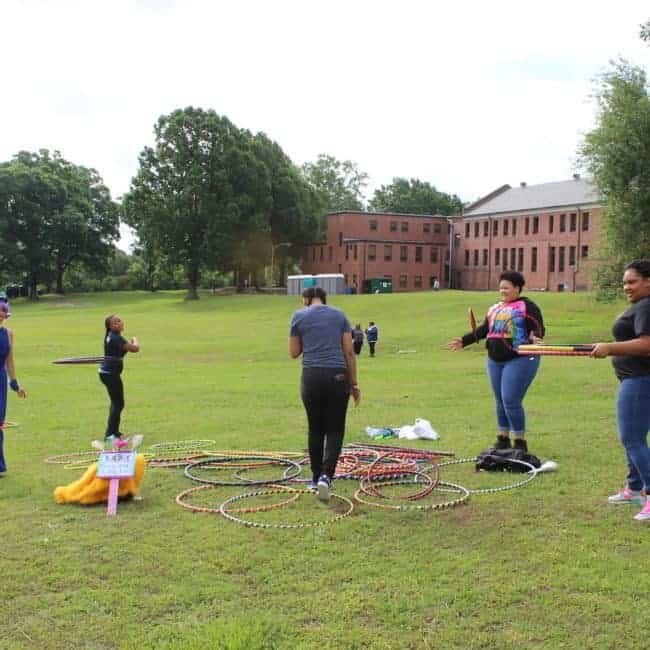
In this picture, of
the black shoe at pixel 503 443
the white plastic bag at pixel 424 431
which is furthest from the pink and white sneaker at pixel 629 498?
the white plastic bag at pixel 424 431

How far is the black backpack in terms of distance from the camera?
344 inches

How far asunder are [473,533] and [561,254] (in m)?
75.7

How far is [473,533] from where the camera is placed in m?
6.40

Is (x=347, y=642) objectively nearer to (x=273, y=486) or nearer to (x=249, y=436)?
(x=273, y=486)

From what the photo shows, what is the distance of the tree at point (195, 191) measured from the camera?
75.8 m

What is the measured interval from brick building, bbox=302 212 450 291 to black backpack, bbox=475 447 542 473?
7913 centimetres

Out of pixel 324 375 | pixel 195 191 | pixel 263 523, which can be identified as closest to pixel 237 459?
pixel 324 375

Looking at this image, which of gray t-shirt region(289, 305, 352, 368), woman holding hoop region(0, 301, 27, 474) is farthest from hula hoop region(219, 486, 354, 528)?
woman holding hoop region(0, 301, 27, 474)

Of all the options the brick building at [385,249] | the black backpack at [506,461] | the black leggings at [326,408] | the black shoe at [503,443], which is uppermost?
the brick building at [385,249]

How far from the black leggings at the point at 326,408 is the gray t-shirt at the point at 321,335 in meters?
0.09

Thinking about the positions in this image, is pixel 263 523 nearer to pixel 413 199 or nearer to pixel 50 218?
pixel 50 218

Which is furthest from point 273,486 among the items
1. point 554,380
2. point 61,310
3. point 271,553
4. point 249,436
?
point 61,310

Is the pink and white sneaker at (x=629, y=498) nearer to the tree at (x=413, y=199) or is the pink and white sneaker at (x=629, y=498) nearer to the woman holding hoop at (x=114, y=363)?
the woman holding hoop at (x=114, y=363)

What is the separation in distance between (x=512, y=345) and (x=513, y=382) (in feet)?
1.42
